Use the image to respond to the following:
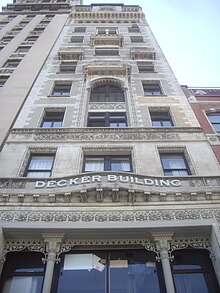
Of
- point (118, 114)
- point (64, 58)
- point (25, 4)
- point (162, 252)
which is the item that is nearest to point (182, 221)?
point (162, 252)

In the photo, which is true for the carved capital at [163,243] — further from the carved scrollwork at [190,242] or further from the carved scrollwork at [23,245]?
the carved scrollwork at [23,245]

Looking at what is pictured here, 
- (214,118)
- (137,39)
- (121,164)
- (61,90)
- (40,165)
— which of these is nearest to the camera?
(40,165)

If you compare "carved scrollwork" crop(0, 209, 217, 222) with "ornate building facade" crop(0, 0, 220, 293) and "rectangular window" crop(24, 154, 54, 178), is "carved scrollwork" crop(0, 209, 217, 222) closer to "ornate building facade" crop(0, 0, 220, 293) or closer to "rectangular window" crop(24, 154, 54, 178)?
"ornate building facade" crop(0, 0, 220, 293)

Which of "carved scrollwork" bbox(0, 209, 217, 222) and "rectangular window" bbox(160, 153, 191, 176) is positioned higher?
"rectangular window" bbox(160, 153, 191, 176)

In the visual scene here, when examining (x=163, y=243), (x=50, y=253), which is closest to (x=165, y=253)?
(x=163, y=243)

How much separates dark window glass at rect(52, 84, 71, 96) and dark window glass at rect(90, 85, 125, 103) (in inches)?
86.0

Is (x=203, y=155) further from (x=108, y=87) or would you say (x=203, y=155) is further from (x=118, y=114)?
(x=108, y=87)

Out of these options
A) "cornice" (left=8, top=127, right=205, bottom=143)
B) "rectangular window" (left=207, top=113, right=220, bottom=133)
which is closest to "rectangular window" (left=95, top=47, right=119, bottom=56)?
"rectangular window" (left=207, top=113, right=220, bottom=133)

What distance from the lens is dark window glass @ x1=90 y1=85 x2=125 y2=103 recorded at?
78.6ft

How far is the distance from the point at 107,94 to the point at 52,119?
565 cm

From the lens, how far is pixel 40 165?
1709 centimetres

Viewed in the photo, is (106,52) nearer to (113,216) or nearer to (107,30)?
(107,30)

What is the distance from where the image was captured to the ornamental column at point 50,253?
10930 millimetres

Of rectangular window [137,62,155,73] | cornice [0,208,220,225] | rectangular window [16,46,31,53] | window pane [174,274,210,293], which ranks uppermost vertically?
rectangular window [16,46,31,53]
